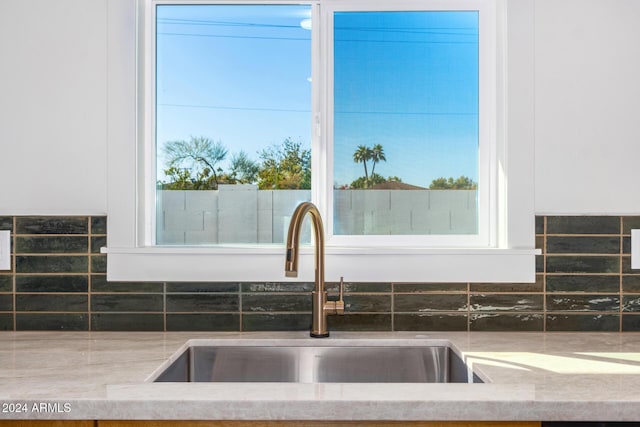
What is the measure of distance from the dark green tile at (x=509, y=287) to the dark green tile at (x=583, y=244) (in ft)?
0.32

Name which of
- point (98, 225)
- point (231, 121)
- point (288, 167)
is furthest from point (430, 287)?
point (98, 225)

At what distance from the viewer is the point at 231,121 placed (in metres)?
1.67

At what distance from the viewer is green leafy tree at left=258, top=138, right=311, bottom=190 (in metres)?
1.66

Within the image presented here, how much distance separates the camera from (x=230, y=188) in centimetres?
166

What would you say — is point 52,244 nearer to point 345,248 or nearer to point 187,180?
point 187,180

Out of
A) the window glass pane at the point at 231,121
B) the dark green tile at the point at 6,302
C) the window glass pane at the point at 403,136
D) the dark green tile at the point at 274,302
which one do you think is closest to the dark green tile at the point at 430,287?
the window glass pane at the point at 403,136

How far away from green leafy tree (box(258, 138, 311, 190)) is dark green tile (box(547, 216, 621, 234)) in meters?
0.74

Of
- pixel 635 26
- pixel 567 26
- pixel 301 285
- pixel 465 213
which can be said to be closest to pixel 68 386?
pixel 301 285

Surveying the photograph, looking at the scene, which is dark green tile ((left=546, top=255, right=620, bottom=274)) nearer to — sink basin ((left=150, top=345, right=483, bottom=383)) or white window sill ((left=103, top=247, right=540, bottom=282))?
white window sill ((left=103, top=247, right=540, bottom=282))

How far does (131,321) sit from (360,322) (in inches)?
26.6

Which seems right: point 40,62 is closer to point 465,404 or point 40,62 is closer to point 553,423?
point 465,404

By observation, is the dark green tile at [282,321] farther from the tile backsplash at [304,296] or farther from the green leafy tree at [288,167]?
the green leafy tree at [288,167]

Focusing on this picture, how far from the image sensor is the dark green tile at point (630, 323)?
1.56m

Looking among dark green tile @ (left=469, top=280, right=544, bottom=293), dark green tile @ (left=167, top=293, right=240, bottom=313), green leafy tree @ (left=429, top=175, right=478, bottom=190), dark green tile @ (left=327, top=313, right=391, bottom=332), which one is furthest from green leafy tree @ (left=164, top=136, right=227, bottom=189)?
dark green tile @ (left=469, top=280, right=544, bottom=293)
